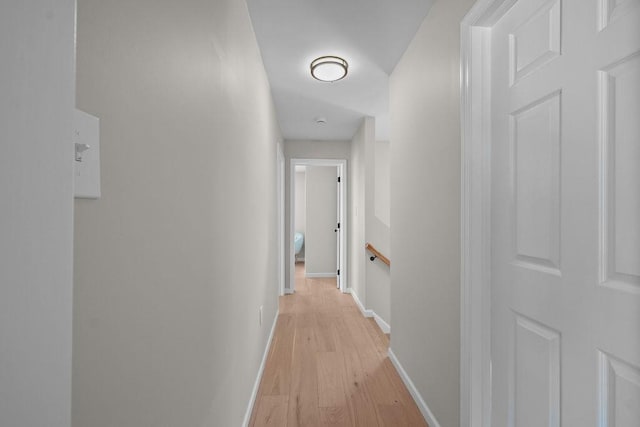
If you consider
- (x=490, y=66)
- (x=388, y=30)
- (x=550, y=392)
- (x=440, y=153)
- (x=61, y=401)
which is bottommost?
(x=550, y=392)

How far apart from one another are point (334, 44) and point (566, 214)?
6.07ft

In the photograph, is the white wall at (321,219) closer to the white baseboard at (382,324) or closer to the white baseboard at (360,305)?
the white baseboard at (360,305)

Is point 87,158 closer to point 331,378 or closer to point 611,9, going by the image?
point 611,9

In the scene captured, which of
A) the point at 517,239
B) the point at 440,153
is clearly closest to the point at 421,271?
the point at 440,153

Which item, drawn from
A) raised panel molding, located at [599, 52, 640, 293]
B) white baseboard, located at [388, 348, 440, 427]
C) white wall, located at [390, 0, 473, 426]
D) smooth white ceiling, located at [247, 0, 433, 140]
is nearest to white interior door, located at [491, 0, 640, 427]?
raised panel molding, located at [599, 52, 640, 293]

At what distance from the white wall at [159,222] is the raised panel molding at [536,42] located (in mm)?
1113

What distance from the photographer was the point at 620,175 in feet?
2.78

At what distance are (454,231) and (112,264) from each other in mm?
1420

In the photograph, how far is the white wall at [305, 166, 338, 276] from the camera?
6.34 meters

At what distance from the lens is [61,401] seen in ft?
1.03

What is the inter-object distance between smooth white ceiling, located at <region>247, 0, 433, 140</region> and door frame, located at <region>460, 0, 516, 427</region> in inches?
27.0

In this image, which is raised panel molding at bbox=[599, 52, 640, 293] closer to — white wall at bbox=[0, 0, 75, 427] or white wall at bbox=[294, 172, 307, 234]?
white wall at bbox=[0, 0, 75, 427]

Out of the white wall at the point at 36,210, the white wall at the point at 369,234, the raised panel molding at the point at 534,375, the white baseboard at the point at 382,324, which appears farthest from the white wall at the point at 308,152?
the white wall at the point at 36,210

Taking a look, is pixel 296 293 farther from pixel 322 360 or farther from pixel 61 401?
pixel 61 401
